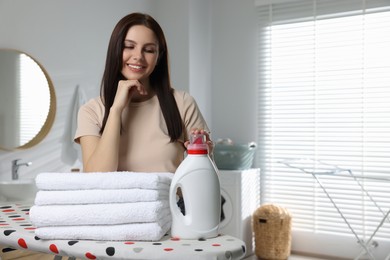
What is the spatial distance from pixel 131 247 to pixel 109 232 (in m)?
0.07

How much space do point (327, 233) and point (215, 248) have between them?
9.97 feet

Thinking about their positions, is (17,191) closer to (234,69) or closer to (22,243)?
(22,243)

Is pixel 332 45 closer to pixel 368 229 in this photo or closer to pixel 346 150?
pixel 346 150

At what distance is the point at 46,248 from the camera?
1037 millimetres

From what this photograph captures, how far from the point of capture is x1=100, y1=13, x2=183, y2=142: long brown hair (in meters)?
1.34

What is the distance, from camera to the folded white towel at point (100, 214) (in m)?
1.00

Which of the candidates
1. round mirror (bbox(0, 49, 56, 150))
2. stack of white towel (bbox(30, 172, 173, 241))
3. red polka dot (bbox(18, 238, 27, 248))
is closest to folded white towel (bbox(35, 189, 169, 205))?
stack of white towel (bbox(30, 172, 173, 241))

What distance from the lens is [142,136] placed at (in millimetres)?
1390

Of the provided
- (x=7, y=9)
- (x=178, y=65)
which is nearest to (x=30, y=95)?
(x=7, y=9)

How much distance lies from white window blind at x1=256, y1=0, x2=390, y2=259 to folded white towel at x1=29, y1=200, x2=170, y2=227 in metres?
2.67

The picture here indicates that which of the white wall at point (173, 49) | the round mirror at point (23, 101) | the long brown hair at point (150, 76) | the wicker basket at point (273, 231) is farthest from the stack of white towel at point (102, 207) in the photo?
the wicker basket at point (273, 231)

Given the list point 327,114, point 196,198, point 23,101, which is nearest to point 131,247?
point 196,198

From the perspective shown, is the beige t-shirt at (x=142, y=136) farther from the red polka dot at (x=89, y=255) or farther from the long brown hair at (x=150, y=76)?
the red polka dot at (x=89, y=255)

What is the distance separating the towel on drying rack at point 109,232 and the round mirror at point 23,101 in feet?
6.66
